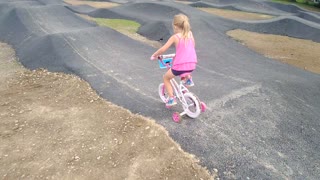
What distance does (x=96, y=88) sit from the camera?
36.2 ft

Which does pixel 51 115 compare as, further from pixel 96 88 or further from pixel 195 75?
pixel 195 75

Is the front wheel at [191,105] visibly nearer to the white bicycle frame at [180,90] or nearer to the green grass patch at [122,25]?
the white bicycle frame at [180,90]

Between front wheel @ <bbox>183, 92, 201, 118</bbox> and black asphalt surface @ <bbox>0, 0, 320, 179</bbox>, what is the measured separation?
0.26 meters

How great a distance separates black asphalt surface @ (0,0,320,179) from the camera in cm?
721

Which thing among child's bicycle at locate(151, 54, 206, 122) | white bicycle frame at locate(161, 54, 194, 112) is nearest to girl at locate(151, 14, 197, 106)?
child's bicycle at locate(151, 54, 206, 122)

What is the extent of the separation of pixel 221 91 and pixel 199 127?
280cm

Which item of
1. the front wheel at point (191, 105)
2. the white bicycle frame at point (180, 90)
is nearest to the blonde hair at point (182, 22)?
the white bicycle frame at point (180, 90)

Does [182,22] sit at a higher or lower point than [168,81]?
higher

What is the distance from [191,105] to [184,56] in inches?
60.1

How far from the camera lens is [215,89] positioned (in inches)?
422

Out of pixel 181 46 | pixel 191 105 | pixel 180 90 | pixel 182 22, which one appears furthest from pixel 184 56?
pixel 191 105

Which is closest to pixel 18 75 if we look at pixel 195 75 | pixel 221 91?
pixel 195 75

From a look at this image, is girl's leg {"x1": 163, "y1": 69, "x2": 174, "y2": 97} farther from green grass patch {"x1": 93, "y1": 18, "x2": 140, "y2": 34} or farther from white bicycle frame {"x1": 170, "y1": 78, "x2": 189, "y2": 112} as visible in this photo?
green grass patch {"x1": 93, "y1": 18, "x2": 140, "y2": 34}

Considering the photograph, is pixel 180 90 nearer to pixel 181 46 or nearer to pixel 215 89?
pixel 181 46
